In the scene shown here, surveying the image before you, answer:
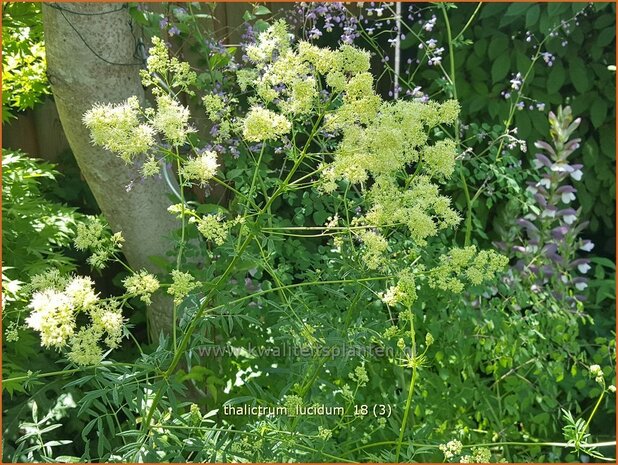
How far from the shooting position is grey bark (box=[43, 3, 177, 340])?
265 centimetres

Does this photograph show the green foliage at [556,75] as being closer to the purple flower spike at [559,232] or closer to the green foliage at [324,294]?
the green foliage at [324,294]

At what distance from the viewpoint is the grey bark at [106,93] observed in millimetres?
2648

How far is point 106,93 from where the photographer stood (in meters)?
2.72

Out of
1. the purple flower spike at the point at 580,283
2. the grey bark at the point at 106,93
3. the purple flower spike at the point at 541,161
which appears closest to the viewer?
the grey bark at the point at 106,93

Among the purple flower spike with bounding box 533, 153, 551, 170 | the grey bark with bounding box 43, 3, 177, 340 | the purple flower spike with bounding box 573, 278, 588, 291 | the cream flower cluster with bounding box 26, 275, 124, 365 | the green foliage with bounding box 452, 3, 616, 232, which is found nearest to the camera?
the cream flower cluster with bounding box 26, 275, 124, 365

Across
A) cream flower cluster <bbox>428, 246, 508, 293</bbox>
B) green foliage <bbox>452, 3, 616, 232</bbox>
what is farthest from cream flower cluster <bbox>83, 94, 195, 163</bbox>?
green foliage <bbox>452, 3, 616, 232</bbox>

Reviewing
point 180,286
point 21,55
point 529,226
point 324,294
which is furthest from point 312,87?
point 21,55

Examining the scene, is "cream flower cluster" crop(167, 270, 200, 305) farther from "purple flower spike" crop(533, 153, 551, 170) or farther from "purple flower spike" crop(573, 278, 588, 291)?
"purple flower spike" crop(533, 153, 551, 170)

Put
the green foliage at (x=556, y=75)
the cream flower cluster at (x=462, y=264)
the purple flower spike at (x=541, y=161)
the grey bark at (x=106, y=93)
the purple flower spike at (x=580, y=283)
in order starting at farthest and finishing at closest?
the green foliage at (x=556, y=75), the purple flower spike at (x=541, y=161), the purple flower spike at (x=580, y=283), the grey bark at (x=106, y=93), the cream flower cluster at (x=462, y=264)

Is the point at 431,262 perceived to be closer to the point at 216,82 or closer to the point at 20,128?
the point at 216,82

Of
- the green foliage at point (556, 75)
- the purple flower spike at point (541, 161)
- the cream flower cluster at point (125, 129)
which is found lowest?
the purple flower spike at point (541, 161)

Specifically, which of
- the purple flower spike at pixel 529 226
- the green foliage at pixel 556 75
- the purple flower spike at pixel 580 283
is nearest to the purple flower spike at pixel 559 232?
the purple flower spike at pixel 529 226

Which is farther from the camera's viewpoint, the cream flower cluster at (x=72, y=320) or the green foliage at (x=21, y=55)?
the green foliage at (x=21, y=55)

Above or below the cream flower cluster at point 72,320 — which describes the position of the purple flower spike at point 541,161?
above
